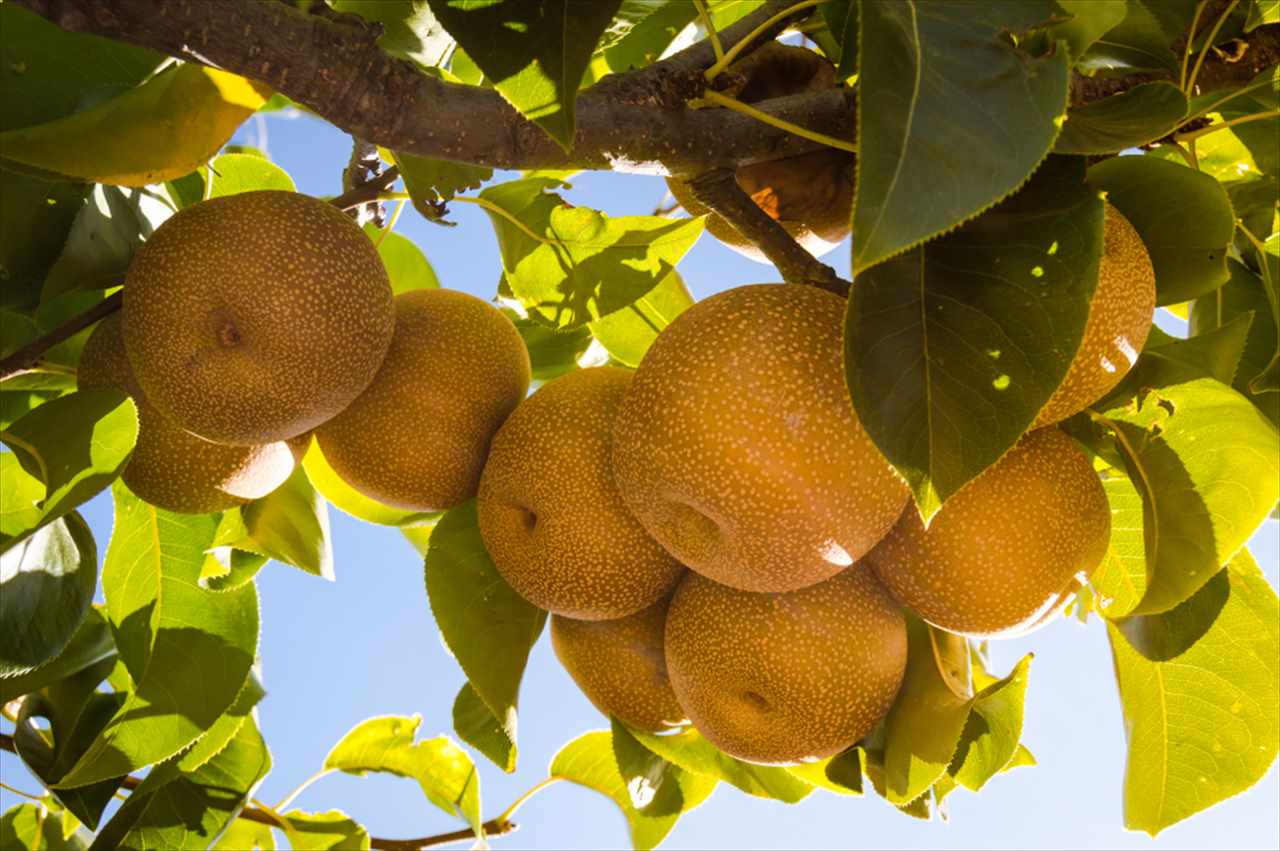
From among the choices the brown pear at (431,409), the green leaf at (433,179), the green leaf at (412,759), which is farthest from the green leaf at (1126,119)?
the green leaf at (412,759)

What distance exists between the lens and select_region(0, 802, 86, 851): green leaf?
7.34 ft

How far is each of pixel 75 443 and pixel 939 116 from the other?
0.96 m

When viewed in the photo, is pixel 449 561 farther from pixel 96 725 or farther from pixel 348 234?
pixel 96 725

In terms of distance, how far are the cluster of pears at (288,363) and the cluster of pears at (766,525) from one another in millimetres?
101

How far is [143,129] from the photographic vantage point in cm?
114

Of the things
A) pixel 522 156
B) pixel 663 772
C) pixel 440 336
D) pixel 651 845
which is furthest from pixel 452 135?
pixel 651 845

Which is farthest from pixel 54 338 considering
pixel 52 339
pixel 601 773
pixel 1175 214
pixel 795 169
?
pixel 1175 214

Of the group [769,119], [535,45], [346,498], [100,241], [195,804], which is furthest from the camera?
[195,804]

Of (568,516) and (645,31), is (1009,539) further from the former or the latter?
(645,31)

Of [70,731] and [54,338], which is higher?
[54,338]

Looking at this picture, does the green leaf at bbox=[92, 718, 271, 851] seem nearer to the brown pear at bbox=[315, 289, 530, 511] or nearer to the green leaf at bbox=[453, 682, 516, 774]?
the green leaf at bbox=[453, 682, 516, 774]

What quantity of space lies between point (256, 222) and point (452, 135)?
30 centimetres

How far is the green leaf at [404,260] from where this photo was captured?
6.39ft

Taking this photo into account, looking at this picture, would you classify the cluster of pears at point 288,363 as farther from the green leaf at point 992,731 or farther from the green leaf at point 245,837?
the green leaf at point 245,837
